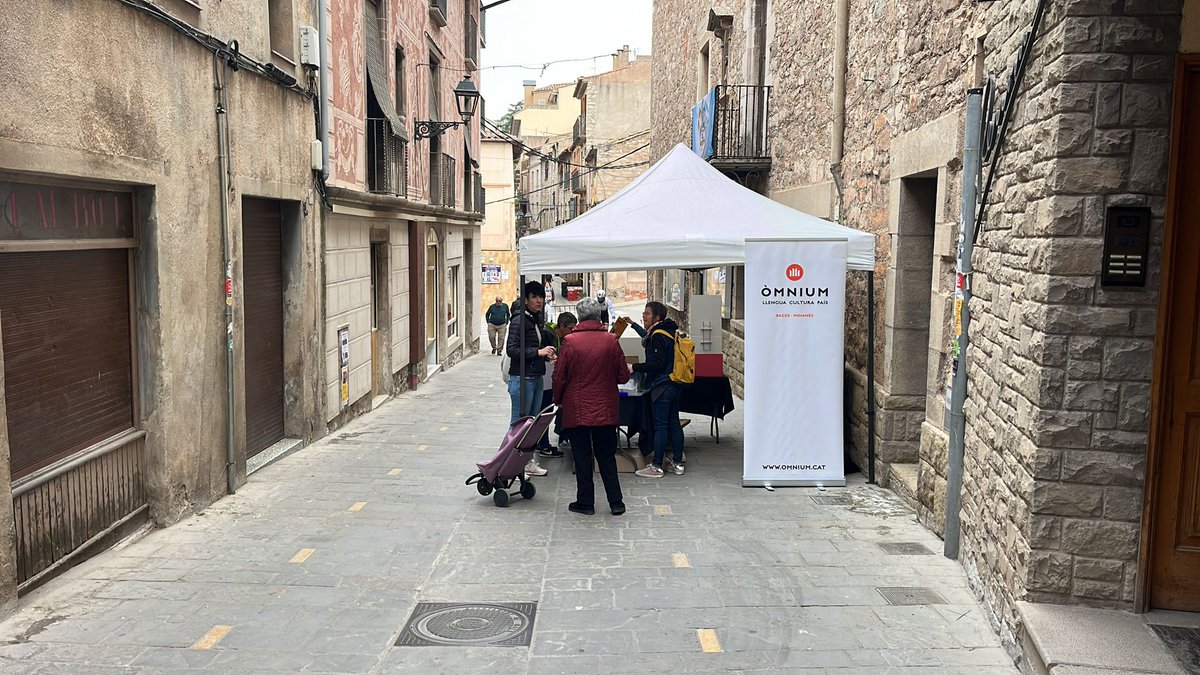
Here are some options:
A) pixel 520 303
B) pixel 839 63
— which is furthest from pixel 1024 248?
pixel 839 63

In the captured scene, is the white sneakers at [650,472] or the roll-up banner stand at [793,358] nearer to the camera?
the roll-up banner stand at [793,358]

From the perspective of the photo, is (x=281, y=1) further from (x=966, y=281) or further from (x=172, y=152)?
(x=966, y=281)

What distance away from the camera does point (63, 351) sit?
5684 mm

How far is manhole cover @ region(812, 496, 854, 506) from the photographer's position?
24.2 feet

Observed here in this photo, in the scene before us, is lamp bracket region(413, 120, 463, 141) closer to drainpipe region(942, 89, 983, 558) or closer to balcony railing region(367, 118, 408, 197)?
balcony railing region(367, 118, 408, 197)

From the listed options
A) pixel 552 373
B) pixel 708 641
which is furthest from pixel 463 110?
pixel 708 641

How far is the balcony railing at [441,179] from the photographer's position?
58.7 feet

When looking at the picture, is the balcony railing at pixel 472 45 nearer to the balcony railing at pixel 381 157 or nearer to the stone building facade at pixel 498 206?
the balcony railing at pixel 381 157

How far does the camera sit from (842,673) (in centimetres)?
425

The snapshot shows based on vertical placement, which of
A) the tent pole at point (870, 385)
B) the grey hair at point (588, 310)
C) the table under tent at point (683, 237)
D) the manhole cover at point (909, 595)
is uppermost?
the table under tent at point (683, 237)

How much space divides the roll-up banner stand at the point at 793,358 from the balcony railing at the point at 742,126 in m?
5.79

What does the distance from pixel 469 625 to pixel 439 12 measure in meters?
15.6

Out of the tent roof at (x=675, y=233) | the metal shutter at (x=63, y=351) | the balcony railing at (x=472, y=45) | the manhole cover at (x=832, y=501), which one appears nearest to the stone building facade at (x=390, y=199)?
the balcony railing at (x=472, y=45)

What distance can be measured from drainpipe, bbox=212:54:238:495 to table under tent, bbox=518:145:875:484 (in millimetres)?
2476
